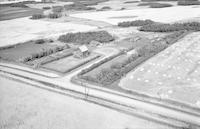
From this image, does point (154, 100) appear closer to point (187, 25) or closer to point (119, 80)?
point (119, 80)

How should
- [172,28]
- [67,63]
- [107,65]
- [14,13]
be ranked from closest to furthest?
[107,65] → [67,63] → [172,28] → [14,13]

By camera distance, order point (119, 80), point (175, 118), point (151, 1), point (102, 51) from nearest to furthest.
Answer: point (175, 118)
point (119, 80)
point (102, 51)
point (151, 1)

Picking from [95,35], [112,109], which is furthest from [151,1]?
[112,109]

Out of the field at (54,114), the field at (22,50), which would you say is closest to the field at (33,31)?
the field at (22,50)

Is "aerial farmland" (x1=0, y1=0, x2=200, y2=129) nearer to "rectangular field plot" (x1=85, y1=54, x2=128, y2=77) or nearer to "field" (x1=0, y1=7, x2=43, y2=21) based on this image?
"rectangular field plot" (x1=85, y1=54, x2=128, y2=77)

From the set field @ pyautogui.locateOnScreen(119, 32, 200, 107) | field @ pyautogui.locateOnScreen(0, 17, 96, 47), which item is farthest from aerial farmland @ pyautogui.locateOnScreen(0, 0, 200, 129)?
field @ pyautogui.locateOnScreen(0, 17, 96, 47)

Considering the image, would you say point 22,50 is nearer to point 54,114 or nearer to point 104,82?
point 104,82

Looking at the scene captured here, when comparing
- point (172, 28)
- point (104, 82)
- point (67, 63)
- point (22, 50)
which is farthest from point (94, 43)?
point (172, 28)
